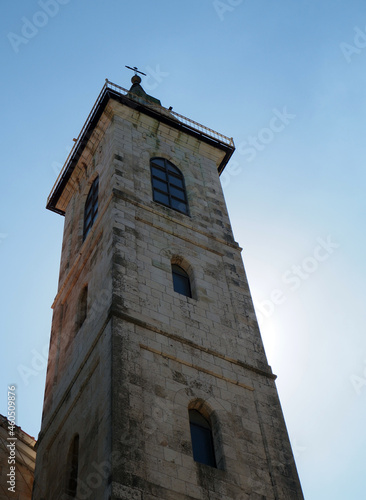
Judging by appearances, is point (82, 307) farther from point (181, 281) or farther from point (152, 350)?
point (152, 350)

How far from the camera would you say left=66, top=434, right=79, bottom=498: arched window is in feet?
54.2

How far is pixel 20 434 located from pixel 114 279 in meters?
5.81

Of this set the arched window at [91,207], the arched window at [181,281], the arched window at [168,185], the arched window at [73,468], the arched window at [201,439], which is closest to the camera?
the arched window at [201,439]

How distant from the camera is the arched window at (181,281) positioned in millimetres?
20625

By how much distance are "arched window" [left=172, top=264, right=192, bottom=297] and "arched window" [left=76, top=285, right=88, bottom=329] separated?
100 inches

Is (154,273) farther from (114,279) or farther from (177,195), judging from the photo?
(177,195)

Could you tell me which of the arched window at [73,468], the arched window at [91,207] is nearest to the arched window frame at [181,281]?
the arched window at [91,207]

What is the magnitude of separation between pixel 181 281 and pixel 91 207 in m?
5.47

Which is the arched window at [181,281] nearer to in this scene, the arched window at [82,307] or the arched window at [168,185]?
the arched window at [82,307]

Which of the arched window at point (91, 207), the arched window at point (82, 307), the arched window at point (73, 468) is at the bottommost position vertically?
the arched window at point (73, 468)

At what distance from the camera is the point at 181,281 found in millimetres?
21016

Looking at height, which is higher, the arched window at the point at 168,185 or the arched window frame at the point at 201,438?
the arched window at the point at 168,185

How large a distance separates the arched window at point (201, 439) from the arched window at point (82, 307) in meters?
5.09

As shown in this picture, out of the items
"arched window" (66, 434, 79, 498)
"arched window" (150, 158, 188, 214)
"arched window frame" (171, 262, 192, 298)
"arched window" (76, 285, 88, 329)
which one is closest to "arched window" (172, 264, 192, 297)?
"arched window frame" (171, 262, 192, 298)
